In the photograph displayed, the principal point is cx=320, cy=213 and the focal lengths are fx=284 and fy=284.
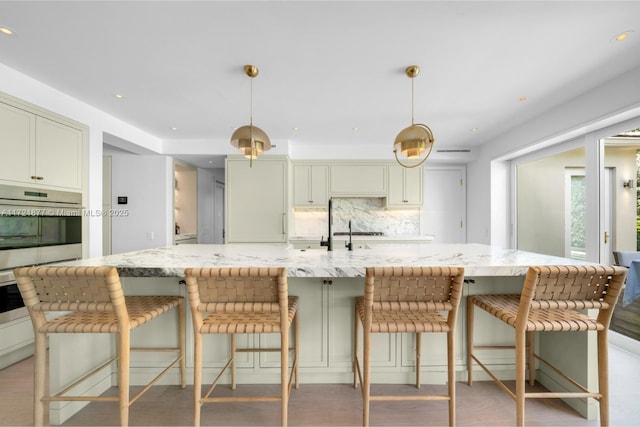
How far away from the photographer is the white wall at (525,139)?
2393mm

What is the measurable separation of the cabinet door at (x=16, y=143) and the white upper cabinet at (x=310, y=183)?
10.3 ft

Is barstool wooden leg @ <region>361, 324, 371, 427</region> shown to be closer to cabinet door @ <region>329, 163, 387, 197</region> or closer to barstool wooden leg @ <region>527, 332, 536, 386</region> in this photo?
barstool wooden leg @ <region>527, 332, 536, 386</region>

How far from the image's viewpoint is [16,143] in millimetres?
2328

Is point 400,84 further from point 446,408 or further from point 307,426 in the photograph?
point 307,426

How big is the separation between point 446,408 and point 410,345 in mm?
389

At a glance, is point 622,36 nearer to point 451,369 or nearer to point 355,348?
point 451,369

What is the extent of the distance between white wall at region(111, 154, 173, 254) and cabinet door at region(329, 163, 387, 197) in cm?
270

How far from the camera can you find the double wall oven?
225 centimetres

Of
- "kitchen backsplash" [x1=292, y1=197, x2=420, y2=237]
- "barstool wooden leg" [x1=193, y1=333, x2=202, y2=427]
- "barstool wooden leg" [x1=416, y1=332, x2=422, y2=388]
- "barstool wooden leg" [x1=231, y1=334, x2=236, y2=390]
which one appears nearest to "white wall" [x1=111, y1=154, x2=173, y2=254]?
"kitchen backsplash" [x1=292, y1=197, x2=420, y2=237]

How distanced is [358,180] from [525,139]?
7.63ft

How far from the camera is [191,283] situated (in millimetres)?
1328

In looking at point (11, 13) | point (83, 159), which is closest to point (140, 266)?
point (11, 13)

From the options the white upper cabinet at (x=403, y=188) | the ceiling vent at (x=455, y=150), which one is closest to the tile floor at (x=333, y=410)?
the white upper cabinet at (x=403, y=188)

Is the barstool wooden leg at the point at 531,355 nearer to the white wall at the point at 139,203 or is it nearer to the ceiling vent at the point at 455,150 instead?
the ceiling vent at the point at 455,150
